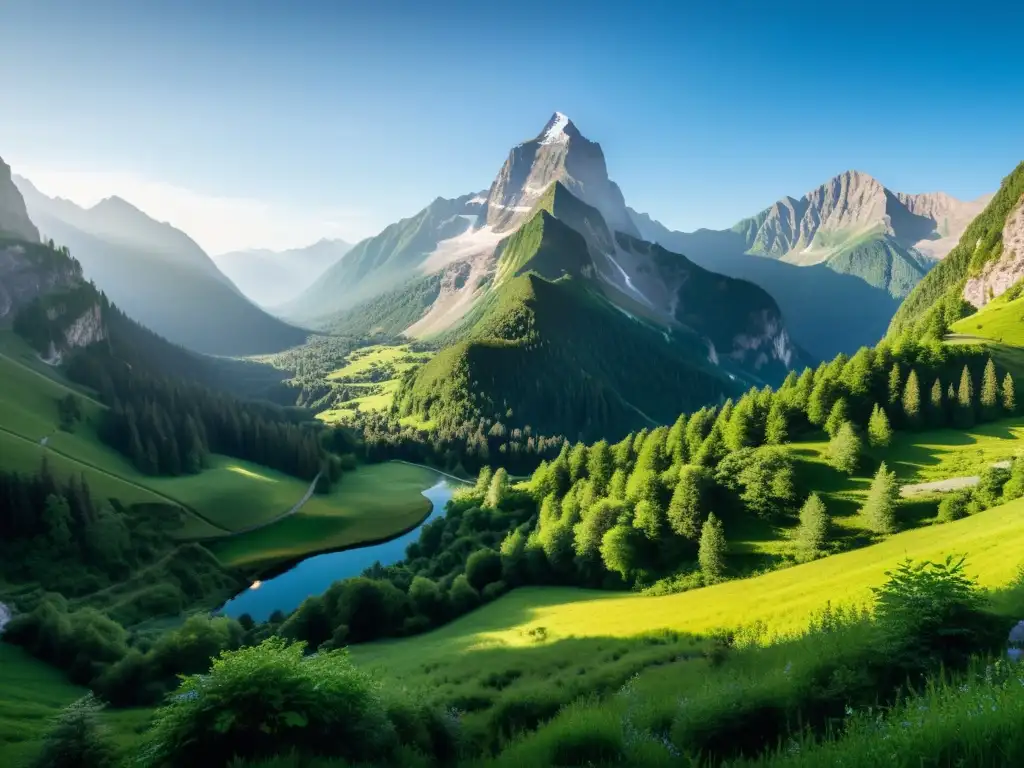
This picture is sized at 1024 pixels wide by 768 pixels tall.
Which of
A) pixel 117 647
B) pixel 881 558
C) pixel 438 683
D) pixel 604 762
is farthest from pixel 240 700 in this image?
pixel 117 647

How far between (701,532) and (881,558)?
23521 millimetres

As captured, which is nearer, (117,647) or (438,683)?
(438,683)

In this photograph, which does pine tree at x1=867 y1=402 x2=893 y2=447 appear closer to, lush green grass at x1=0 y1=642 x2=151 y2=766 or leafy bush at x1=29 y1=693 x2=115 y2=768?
lush green grass at x1=0 y1=642 x2=151 y2=766

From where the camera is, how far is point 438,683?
37812 mm

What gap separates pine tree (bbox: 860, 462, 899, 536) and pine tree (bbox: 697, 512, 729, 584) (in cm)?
1491

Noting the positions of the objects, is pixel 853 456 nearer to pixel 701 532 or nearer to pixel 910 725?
pixel 701 532

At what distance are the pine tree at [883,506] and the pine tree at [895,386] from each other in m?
28.0

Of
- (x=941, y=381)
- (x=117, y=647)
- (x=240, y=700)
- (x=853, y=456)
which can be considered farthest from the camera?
(x=941, y=381)

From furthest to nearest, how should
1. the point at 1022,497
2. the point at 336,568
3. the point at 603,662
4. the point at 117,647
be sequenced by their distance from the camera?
the point at 336,568 → the point at 117,647 → the point at 1022,497 → the point at 603,662

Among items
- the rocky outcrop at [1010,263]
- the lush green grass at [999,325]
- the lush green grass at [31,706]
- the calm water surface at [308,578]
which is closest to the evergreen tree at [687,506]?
the lush green grass at [31,706]

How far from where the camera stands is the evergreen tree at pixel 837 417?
78.1 meters

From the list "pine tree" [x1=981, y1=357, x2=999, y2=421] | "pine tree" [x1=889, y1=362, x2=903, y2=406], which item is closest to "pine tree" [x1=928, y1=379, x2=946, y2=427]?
"pine tree" [x1=889, y1=362, x2=903, y2=406]

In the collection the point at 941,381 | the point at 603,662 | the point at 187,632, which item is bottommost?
the point at 187,632

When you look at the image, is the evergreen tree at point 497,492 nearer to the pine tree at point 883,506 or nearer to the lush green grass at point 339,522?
the lush green grass at point 339,522
